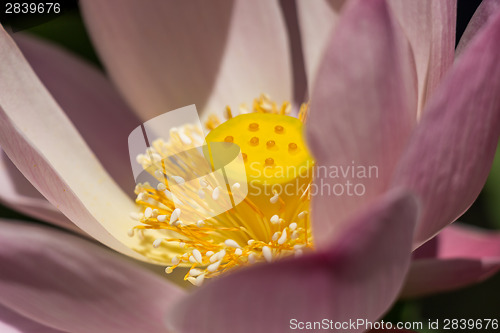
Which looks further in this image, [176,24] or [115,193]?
[176,24]

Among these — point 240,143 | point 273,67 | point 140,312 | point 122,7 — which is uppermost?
point 122,7

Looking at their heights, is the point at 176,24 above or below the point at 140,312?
above

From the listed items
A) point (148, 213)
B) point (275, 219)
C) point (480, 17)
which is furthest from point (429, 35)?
point (148, 213)

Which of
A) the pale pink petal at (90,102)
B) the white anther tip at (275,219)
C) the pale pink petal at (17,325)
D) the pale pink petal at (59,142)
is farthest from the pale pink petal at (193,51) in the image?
the pale pink petal at (17,325)

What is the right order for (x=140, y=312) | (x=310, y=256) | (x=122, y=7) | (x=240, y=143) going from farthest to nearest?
1. (x=122, y=7)
2. (x=240, y=143)
3. (x=140, y=312)
4. (x=310, y=256)

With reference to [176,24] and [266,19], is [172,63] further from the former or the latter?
[266,19]

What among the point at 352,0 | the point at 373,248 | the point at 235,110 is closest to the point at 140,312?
the point at 373,248

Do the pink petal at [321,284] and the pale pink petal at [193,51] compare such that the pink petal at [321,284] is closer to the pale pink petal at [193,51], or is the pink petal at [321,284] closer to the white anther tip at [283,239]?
the white anther tip at [283,239]

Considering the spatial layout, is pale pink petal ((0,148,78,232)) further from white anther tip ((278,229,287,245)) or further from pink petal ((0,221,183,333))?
white anther tip ((278,229,287,245))
